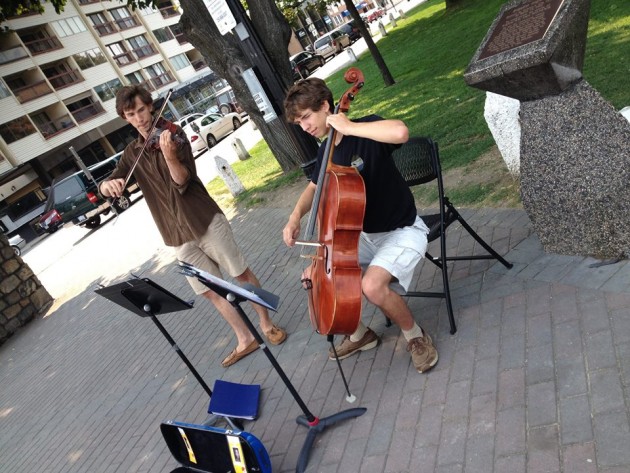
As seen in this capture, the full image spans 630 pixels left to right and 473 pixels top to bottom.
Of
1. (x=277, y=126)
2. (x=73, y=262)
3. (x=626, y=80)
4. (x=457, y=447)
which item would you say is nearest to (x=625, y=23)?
(x=626, y=80)

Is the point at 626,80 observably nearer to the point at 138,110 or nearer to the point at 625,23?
the point at 625,23

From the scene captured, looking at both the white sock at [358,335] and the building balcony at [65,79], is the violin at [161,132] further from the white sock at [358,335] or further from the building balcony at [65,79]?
the building balcony at [65,79]

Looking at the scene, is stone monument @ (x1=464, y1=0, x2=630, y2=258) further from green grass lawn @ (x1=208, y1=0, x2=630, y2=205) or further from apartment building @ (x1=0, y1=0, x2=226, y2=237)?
apartment building @ (x1=0, y1=0, x2=226, y2=237)

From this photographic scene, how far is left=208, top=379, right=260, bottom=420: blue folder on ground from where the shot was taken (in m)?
3.59

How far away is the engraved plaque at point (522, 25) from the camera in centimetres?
294

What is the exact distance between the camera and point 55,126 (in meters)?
33.8

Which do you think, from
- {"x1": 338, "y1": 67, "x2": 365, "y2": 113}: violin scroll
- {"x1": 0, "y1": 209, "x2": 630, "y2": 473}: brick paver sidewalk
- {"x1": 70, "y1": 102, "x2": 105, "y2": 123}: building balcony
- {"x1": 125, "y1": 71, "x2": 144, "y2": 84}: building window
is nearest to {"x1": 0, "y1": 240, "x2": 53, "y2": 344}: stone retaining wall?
{"x1": 0, "y1": 209, "x2": 630, "y2": 473}: brick paver sidewalk

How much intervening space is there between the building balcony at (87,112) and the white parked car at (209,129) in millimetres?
18811

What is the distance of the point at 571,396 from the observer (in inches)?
97.3

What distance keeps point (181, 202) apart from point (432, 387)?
2.25 meters

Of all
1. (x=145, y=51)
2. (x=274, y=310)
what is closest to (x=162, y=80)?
(x=145, y=51)

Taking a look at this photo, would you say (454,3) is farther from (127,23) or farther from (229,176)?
(127,23)

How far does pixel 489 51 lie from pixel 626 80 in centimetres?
358

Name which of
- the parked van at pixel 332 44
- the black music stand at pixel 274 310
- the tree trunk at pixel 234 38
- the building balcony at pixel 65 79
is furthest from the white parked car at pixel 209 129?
the building balcony at pixel 65 79
